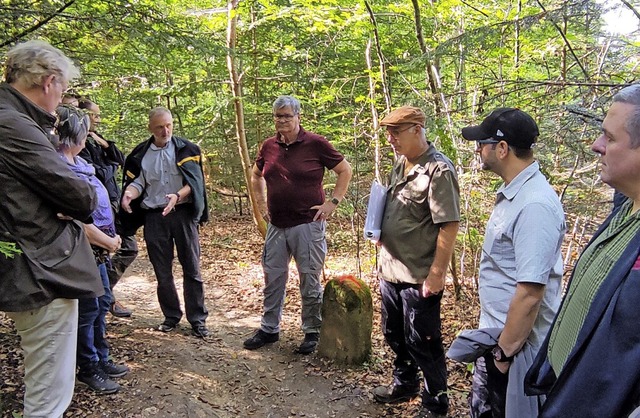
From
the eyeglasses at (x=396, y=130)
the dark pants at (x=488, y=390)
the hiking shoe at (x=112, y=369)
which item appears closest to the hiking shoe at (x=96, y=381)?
the hiking shoe at (x=112, y=369)

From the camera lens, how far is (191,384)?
367cm

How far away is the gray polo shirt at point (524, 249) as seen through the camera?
2.07 meters

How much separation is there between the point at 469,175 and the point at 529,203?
9.13ft

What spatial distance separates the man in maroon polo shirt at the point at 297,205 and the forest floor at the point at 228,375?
0.37m

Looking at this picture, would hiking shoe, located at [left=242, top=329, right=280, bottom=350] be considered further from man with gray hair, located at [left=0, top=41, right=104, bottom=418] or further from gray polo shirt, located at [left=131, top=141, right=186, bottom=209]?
man with gray hair, located at [left=0, top=41, right=104, bottom=418]

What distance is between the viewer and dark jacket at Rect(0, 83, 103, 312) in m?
2.28

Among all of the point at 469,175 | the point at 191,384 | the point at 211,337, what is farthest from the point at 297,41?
the point at 191,384

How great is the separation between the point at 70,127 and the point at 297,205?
6.73 feet

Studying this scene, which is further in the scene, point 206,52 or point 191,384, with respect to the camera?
point 206,52

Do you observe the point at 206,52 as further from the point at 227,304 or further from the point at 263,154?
the point at 227,304

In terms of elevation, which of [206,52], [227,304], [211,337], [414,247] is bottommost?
[227,304]

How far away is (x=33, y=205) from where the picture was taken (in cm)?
238

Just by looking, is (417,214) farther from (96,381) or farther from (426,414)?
(96,381)

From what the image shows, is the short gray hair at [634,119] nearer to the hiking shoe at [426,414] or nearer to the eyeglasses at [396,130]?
the eyeglasses at [396,130]
